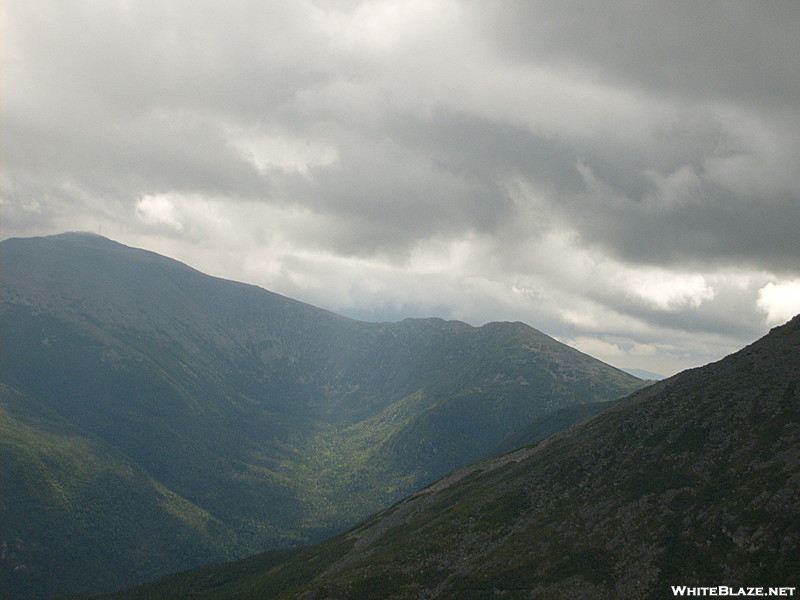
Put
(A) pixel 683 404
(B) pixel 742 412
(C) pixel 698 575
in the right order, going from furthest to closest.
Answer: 1. (A) pixel 683 404
2. (B) pixel 742 412
3. (C) pixel 698 575

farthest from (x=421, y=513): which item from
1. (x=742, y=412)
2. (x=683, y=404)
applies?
(x=742, y=412)

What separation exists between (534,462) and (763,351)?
85722 mm

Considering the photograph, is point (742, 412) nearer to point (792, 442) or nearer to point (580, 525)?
point (792, 442)

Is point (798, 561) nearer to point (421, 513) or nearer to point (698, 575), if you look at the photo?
point (698, 575)

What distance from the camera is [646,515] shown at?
10588 cm

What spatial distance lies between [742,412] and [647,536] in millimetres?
49750

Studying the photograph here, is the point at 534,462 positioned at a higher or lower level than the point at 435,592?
higher

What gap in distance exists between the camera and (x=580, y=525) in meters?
116

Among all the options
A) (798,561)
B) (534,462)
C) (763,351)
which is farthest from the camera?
(534,462)

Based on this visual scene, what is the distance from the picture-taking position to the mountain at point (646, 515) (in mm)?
85150

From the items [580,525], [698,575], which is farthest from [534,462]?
[698,575]

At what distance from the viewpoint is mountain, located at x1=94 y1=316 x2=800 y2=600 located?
85.1 m

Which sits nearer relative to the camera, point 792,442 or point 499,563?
point 792,442

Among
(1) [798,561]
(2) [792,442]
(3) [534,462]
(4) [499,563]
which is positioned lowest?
(4) [499,563]
